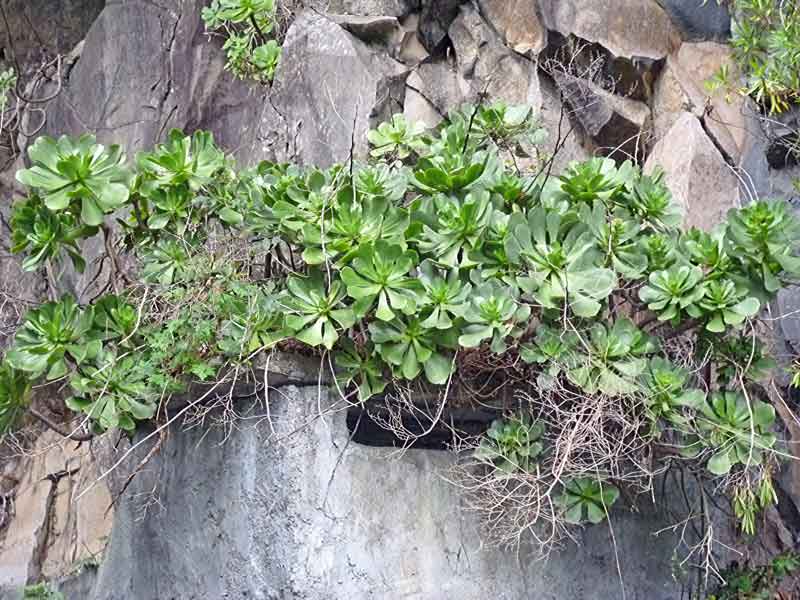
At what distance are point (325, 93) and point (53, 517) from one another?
250 cm

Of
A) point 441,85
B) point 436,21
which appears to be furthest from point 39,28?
point 441,85

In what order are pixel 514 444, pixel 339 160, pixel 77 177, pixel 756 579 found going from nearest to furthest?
pixel 77 177 < pixel 514 444 < pixel 756 579 < pixel 339 160

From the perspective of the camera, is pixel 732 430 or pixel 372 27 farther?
pixel 372 27

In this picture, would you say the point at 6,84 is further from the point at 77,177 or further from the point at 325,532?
the point at 325,532

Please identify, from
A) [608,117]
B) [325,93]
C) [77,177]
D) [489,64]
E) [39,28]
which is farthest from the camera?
[39,28]

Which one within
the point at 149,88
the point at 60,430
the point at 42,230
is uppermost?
the point at 42,230

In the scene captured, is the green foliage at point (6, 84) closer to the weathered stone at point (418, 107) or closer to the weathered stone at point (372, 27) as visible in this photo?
the weathered stone at point (372, 27)

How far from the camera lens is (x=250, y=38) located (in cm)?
409

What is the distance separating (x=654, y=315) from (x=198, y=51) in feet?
8.11

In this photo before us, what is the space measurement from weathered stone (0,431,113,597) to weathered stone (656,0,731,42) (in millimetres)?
3166

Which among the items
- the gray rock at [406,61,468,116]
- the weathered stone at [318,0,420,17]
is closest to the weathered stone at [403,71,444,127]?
the gray rock at [406,61,468,116]

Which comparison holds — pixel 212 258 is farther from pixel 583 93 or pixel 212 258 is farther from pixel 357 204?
pixel 583 93

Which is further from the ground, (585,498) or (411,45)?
(411,45)

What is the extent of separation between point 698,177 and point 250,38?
1.87 meters
